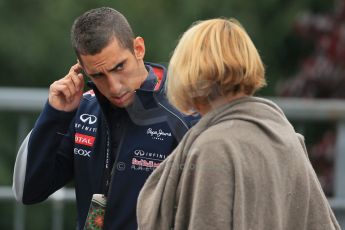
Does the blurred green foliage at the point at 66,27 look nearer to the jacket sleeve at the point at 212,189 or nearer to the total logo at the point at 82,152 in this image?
the total logo at the point at 82,152

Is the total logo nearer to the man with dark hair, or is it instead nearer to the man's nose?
the man with dark hair

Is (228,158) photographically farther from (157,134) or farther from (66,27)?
(66,27)

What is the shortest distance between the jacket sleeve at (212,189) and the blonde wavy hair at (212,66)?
0.18m

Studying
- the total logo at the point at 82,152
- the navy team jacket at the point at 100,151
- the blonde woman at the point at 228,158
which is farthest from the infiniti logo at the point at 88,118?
the blonde woman at the point at 228,158

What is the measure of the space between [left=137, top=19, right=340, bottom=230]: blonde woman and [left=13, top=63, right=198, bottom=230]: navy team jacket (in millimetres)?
457

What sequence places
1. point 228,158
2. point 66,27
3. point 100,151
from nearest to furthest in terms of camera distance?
point 228,158, point 100,151, point 66,27

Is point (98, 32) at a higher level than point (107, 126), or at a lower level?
higher

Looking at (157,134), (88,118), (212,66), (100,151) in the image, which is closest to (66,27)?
(88,118)

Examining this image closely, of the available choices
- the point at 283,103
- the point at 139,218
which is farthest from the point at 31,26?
the point at 139,218

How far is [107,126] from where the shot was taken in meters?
4.42

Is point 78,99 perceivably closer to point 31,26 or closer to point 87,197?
point 87,197

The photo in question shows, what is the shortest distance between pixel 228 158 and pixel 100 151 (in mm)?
872

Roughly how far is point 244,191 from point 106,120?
888 millimetres

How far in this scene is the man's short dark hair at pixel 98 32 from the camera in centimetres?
438
